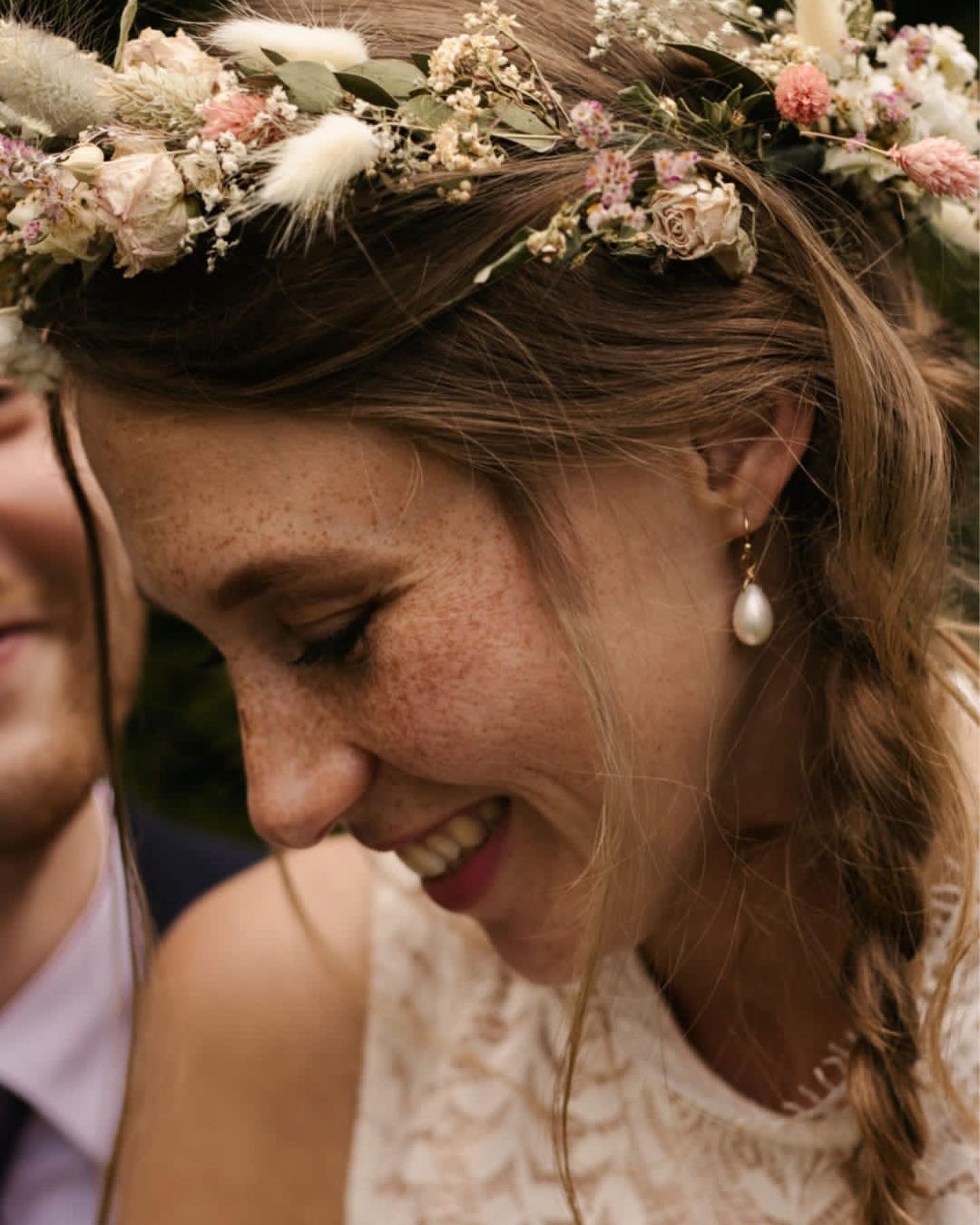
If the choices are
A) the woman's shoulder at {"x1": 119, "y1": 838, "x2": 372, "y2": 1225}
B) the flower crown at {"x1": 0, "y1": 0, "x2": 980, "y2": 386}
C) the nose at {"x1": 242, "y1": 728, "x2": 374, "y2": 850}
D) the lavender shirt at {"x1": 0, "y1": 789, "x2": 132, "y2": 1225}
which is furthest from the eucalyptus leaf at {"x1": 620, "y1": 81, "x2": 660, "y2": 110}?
the lavender shirt at {"x1": 0, "y1": 789, "x2": 132, "y2": 1225}

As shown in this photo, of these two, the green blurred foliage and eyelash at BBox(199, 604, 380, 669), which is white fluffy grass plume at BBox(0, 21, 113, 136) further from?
the green blurred foliage

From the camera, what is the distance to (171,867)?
2.65m

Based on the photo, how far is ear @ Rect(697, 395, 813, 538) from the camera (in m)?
1.51

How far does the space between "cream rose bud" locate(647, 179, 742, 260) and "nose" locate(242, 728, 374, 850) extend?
610mm

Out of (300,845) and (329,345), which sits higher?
(329,345)

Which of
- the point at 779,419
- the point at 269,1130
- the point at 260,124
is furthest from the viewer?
the point at 269,1130

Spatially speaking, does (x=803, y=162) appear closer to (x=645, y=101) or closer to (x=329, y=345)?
(x=645, y=101)

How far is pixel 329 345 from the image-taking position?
1375 millimetres

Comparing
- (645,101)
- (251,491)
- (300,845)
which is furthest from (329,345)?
(300,845)

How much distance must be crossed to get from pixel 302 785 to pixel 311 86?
2.28 ft

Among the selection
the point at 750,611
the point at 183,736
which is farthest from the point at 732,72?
the point at 183,736

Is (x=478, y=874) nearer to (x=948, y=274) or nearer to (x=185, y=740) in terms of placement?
(x=948, y=274)

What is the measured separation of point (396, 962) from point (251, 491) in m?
0.91

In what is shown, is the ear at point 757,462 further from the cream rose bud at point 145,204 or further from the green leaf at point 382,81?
the cream rose bud at point 145,204
